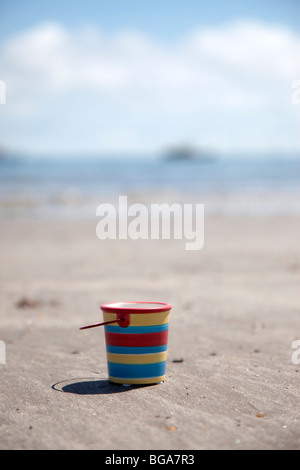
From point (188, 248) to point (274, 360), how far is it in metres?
5.92

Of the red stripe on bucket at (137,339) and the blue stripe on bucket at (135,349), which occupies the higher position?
the red stripe on bucket at (137,339)

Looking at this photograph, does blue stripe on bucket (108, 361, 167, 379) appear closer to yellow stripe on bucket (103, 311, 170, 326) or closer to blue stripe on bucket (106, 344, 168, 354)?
blue stripe on bucket (106, 344, 168, 354)

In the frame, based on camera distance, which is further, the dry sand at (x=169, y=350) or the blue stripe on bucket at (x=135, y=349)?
the blue stripe on bucket at (x=135, y=349)

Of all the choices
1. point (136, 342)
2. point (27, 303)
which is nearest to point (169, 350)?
point (136, 342)

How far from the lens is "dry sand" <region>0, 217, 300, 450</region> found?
3176 millimetres

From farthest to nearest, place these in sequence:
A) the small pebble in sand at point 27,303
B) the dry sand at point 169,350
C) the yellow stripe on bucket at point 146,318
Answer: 1. the small pebble in sand at point 27,303
2. the yellow stripe on bucket at point 146,318
3. the dry sand at point 169,350

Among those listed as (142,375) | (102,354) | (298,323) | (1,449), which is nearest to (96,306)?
(102,354)

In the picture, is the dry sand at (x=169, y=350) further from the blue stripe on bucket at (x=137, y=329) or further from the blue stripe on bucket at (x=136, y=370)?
the blue stripe on bucket at (x=137, y=329)

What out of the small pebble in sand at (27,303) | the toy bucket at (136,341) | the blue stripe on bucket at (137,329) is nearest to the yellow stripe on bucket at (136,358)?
the toy bucket at (136,341)

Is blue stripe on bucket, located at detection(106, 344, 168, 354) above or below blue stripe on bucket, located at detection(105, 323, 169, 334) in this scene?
below

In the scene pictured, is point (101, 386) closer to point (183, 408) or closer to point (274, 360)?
point (183, 408)

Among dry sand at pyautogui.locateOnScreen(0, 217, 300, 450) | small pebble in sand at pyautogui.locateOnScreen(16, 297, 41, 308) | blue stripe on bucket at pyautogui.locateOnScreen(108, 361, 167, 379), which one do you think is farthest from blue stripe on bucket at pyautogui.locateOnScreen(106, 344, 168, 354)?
small pebble in sand at pyautogui.locateOnScreen(16, 297, 41, 308)

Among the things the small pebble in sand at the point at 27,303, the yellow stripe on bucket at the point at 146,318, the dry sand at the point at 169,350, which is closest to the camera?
the dry sand at the point at 169,350

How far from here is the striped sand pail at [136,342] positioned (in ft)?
12.1
